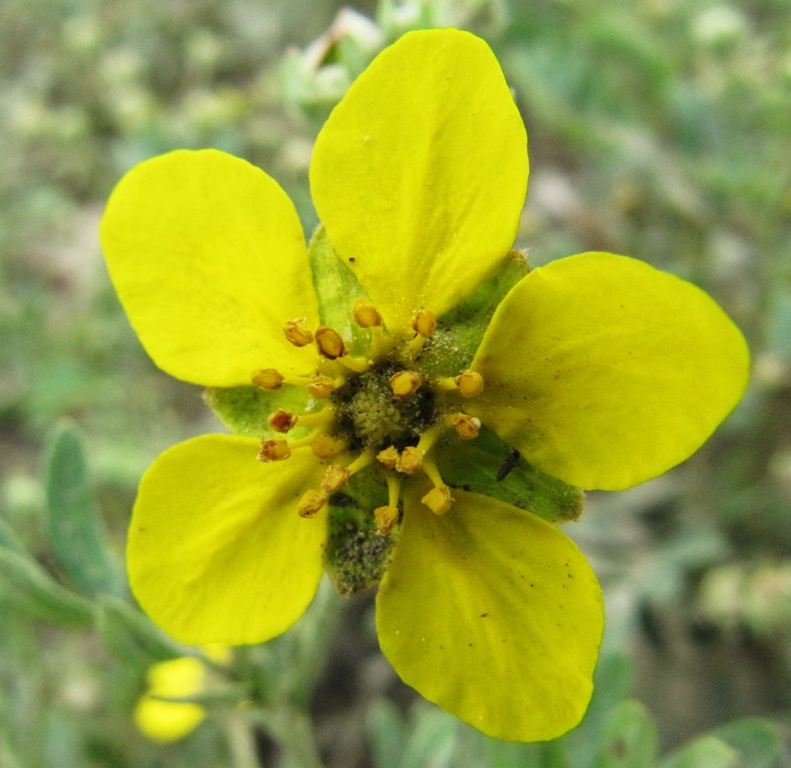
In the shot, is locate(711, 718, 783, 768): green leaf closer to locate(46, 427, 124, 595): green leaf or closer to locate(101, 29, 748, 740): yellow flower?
locate(101, 29, 748, 740): yellow flower

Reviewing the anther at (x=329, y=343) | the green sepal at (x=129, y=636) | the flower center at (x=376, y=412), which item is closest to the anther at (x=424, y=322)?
the flower center at (x=376, y=412)

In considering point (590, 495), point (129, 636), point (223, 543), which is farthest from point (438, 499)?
point (590, 495)

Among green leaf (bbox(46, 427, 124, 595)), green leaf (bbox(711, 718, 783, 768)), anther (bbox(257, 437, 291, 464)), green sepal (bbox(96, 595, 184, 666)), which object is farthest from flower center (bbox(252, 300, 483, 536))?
green leaf (bbox(711, 718, 783, 768))

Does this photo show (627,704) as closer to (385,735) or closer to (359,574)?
(359,574)

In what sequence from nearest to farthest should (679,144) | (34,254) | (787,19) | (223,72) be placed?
(679,144) < (787,19) < (34,254) < (223,72)

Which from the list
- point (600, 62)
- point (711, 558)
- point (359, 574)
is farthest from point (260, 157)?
point (359, 574)

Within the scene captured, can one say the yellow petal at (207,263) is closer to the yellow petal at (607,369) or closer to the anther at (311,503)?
the anther at (311,503)
